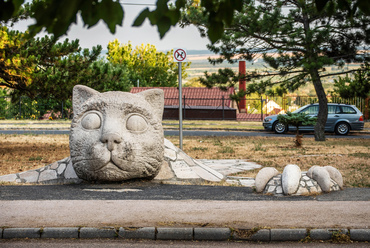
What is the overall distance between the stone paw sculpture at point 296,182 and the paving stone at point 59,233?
397cm

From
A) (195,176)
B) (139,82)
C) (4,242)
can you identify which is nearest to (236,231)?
(4,242)

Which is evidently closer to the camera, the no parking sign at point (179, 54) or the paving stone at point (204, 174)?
the paving stone at point (204, 174)

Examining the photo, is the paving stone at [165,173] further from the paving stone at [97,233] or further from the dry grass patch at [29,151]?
the paving stone at [97,233]

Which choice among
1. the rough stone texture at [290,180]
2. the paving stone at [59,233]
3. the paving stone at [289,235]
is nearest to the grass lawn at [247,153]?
the rough stone texture at [290,180]

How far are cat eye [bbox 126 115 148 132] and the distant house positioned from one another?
85.1 feet

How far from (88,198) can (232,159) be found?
7.27 m

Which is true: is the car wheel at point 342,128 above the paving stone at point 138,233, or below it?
above

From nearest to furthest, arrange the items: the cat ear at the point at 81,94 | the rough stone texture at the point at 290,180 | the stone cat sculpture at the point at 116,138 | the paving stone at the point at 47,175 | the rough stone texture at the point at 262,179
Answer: the rough stone texture at the point at 290,180, the rough stone texture at the point at 262,179, the stone cat sculpture at the point at 116,138, the cat ear at the point at 81,94, the paving stone at the point at 47,175

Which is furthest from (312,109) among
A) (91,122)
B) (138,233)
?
(138,233)

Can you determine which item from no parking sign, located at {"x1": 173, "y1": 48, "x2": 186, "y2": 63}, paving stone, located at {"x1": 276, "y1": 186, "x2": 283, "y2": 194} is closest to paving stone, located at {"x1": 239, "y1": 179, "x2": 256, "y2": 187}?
paving stone, located at {"x1": 276, "y1": 186, "x2": 283, "y2": 194}

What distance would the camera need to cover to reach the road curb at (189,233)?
5.77m

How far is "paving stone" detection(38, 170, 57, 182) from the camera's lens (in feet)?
35.1

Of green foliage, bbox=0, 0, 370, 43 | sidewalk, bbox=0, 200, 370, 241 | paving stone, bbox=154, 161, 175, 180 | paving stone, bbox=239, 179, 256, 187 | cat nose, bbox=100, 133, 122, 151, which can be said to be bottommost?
paving stone, bbox=239, 179, 256, 187

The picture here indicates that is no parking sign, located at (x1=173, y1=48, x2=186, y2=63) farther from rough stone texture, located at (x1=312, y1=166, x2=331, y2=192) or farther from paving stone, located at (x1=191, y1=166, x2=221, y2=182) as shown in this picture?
rough stone texture, located at (x1=312, y1=166, x2=331, y2=192)
